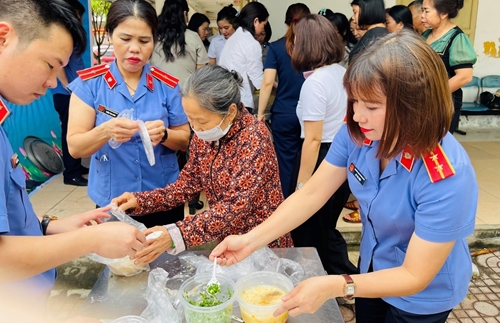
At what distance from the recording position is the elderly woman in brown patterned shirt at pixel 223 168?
5.16 feet

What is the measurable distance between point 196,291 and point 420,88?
2.96 ft

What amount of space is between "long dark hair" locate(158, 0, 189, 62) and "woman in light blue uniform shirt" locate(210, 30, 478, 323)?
250 centimetres

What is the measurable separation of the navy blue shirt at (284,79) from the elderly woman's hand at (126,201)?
185 cm

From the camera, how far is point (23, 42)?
1071 mm

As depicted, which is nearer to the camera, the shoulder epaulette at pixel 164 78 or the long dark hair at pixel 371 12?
the shoulder epaulette at pixel 164 78

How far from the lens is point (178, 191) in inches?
74.3

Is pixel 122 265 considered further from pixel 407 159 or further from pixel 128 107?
pixel 407 159

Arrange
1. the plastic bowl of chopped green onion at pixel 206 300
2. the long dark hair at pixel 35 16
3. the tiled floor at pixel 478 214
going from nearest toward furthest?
the long dark hair at pixel 35 16, the plastic bowl of chopped green onion at pixel 206 300, the tiled floor at pixel 478 214

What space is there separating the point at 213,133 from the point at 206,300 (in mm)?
703

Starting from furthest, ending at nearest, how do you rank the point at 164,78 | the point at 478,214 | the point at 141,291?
the point at 478,214, the point at 164,78, the point at 141,291

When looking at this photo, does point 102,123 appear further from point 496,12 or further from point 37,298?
point 496,12

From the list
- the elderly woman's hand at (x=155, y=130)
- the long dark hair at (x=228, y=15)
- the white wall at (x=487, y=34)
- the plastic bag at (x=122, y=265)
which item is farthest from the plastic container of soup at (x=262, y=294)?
the white wall at (x=487, y=34)

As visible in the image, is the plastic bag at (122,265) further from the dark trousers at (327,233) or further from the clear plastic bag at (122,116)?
the dark trousers at (327,233)

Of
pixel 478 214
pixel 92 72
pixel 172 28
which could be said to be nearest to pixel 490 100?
pixel 478 214
